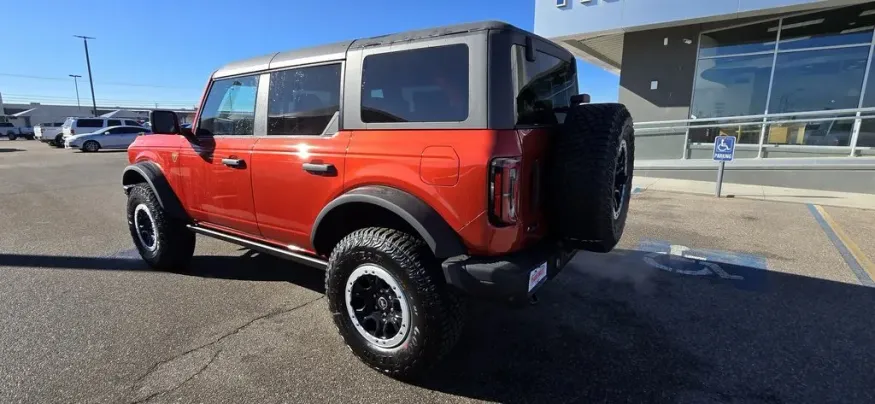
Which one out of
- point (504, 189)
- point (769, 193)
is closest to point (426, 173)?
point (504, 189)

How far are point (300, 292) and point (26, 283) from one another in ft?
8.33

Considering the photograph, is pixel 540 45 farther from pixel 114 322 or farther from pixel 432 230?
pixel 114 322

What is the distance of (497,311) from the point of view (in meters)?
3.44

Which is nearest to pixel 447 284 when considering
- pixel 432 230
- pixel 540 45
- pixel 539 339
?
pixel 432 230

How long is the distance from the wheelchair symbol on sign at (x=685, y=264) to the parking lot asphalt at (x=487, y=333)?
3 cm

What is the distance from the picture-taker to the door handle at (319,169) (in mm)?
2764

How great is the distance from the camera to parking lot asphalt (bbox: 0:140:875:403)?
246 centimetres

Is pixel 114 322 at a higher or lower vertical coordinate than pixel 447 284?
lower

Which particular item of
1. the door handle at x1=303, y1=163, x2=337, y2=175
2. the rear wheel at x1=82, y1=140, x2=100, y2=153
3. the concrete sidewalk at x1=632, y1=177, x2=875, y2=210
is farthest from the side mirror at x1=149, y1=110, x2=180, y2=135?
the rear wheel at x1=82, y1=140, x2=100, y2=153

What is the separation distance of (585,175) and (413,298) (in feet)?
3.79

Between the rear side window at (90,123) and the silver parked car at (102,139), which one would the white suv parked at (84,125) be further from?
the silver parked car at (102,139)

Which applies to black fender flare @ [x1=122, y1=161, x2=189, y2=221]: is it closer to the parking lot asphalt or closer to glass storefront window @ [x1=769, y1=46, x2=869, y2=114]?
the parking lot asphalt

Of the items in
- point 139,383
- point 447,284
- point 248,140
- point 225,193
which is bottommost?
point 139,383

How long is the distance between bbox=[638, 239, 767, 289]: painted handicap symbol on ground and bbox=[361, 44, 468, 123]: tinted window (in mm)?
3176
